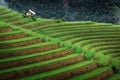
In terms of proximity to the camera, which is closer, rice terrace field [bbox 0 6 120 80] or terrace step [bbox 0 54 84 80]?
terrace step [bbox 0 54 84 80]

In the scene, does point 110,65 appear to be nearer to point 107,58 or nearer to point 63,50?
point 107,58

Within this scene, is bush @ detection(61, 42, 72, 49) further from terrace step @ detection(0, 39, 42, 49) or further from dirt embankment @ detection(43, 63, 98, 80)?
dirt embankment @ detection(43, 63, 98, 80)

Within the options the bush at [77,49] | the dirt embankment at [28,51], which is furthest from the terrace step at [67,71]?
the dirt embankment at [28,51]

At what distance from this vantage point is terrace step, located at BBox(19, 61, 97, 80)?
16.7m

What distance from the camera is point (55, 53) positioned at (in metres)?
19.5

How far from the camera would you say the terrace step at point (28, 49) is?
18.0 m

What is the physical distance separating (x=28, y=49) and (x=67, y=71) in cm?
298

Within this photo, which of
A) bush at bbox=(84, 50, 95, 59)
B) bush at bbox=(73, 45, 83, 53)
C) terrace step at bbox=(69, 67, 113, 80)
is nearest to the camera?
terrace step at bbox=(69, 67, 113, 80)

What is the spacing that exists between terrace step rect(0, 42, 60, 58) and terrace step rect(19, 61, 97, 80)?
220 centimetres

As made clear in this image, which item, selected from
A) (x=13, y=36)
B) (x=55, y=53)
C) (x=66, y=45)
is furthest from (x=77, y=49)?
(x=13, y=36)

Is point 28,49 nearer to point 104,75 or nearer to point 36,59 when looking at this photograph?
point 36,59

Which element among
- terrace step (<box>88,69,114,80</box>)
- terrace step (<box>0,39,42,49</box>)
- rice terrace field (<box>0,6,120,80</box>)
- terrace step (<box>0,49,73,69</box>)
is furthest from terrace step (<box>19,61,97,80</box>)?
terrace step (<box>0,39,42,49</box>)

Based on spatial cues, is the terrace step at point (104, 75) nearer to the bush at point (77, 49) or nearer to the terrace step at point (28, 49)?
the bush at point (77, 49)

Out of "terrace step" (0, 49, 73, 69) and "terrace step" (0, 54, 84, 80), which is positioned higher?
"terrace step" (0, 49, 73, 69)
